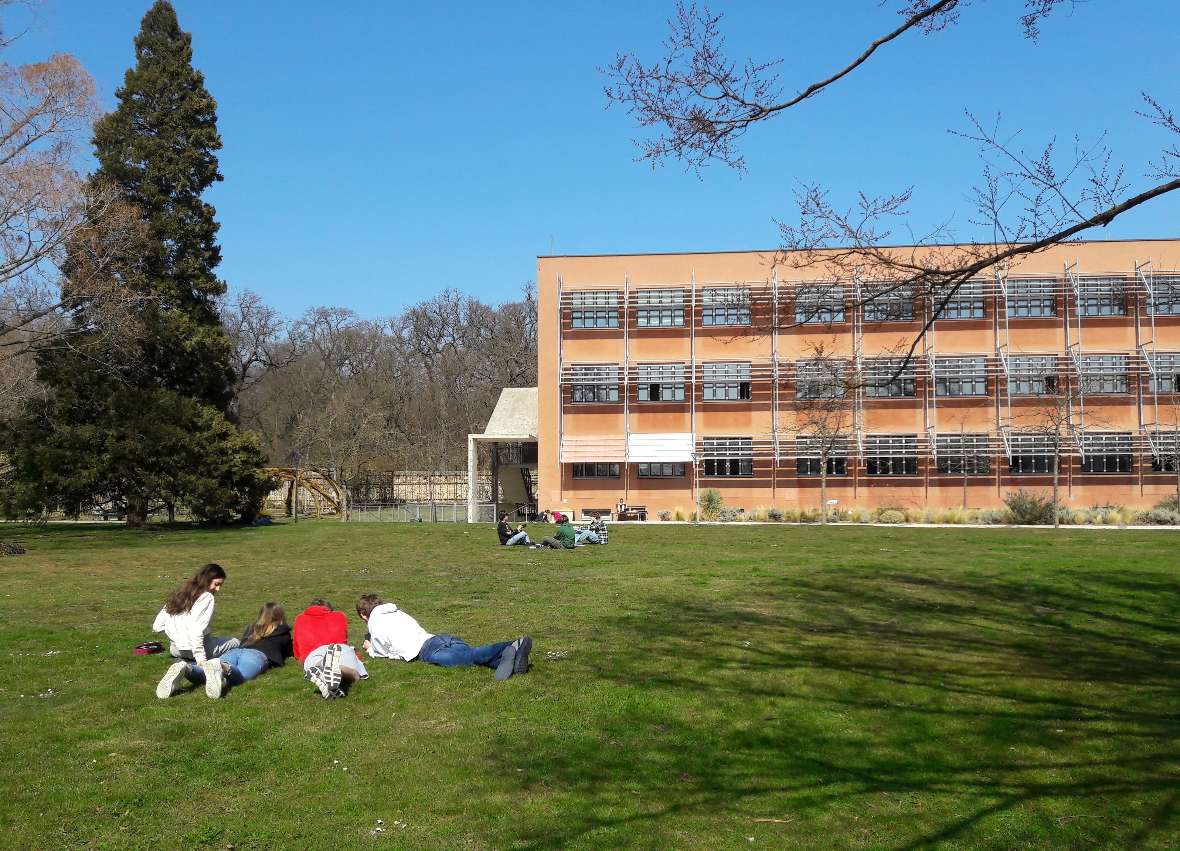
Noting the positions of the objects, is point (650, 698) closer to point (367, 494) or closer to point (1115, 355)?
point (1115, 355)

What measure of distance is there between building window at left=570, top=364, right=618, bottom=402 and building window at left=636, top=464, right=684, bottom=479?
3295 millimetres

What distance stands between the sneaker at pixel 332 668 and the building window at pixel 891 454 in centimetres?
3538

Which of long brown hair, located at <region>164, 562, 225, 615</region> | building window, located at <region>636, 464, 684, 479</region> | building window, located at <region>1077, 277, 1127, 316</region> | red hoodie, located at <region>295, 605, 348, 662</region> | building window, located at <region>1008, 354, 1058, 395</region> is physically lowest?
red hoodie, located at <region>295, 605, 348, 662</region>

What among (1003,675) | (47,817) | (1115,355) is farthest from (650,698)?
(1115,355)

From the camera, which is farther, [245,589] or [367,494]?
[367,494]

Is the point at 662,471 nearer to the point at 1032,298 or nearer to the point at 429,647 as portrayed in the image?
the point at 1032,298

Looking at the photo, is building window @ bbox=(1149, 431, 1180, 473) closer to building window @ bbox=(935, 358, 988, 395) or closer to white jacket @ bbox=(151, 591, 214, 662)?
building window @ bbox=(935, 358, 988, 395)

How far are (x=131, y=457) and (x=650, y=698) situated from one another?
31.2 m

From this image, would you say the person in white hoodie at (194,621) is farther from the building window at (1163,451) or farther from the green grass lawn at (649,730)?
the building window at (1163,451)

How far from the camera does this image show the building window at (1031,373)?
135ft

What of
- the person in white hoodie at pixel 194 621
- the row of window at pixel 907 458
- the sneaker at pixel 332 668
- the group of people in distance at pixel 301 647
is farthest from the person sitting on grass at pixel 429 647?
the row of window at pixel 907 458

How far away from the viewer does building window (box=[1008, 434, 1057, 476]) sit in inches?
1604

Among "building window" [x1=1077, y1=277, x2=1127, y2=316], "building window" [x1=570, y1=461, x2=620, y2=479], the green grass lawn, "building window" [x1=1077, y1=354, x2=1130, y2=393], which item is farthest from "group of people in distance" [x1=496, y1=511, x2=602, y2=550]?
"building window" [x1=1077, y1=277, x2=1127, y2=316]

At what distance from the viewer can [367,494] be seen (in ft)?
166
